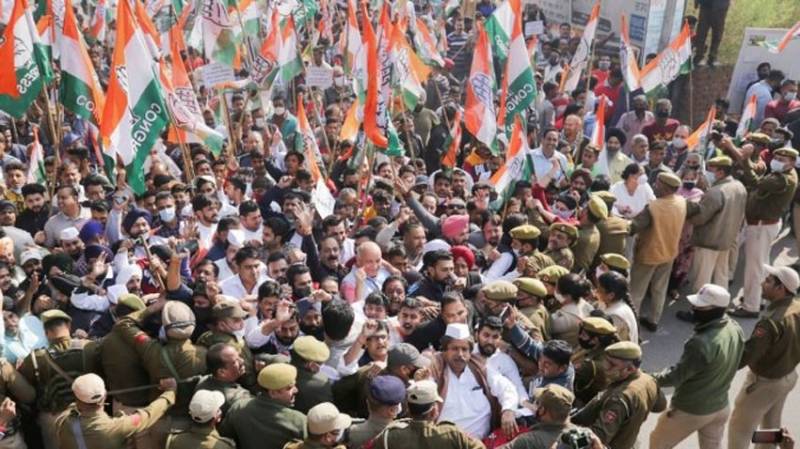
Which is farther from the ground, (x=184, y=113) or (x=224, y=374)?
(x=184, y=113)

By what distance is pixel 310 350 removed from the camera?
5.66 metres

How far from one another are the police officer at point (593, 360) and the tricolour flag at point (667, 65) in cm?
745

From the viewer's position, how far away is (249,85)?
11.9 meters

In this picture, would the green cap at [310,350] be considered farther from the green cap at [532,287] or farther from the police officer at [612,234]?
the police officer at [612,234]

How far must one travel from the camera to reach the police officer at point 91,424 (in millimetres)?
5211

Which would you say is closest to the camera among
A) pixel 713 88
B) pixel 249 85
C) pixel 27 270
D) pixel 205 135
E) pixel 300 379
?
pixel 300 379

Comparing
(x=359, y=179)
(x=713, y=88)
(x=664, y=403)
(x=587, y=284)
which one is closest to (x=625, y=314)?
(x=587, y=284)

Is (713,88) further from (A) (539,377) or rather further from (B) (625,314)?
(A) (539,377)

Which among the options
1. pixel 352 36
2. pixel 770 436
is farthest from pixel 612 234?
pixel 352 36

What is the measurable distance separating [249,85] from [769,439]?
8.30m

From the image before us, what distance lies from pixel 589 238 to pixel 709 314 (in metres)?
2.39

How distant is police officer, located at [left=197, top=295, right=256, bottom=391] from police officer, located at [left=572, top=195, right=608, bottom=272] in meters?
3.67

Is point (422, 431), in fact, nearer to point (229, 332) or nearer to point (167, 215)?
point (229, 332)

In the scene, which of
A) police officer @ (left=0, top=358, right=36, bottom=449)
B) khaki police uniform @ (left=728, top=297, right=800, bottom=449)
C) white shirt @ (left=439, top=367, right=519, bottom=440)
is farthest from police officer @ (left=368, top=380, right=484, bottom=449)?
khaki police uniform @ (left=728, top=297, right=800, bottom=449)
